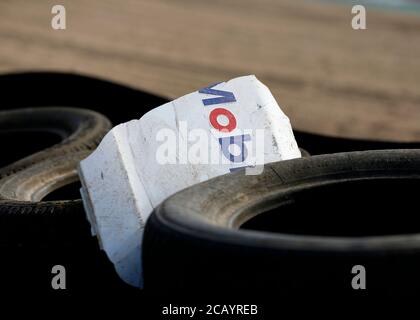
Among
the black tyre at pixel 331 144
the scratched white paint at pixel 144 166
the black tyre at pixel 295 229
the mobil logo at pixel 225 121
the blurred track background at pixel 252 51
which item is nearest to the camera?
the black tyre at pixel 295 229

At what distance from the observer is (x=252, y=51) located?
12.1 meters

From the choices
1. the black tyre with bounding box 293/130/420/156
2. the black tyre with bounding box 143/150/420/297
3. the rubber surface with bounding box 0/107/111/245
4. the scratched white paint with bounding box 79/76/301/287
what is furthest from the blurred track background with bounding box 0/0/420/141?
the black tyre with bounding box 143/150/420/297

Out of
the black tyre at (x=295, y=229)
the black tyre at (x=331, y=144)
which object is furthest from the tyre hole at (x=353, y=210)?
the black tyre at (x=331, y=144)

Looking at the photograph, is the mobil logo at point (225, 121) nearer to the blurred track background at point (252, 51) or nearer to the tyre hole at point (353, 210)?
the tyre hole at point (353, 210)

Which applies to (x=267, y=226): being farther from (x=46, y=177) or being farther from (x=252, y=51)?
(x=252, y=51)

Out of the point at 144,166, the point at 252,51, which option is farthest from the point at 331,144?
the point at 252,51

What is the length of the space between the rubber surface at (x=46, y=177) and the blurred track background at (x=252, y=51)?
3.35m

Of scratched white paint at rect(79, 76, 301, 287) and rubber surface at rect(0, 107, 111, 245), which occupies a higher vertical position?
scratched white paint at rect(79, 76, 301, 287)

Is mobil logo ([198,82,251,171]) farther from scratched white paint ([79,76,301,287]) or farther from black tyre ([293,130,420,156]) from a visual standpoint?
black tyre ([293,130,420,156])

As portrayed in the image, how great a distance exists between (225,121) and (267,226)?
41 cm

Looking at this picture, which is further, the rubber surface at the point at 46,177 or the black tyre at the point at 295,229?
the rubber surface at the point at 46,177

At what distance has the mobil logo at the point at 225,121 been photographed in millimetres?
3301

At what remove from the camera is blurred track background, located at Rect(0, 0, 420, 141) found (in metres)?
9.52
